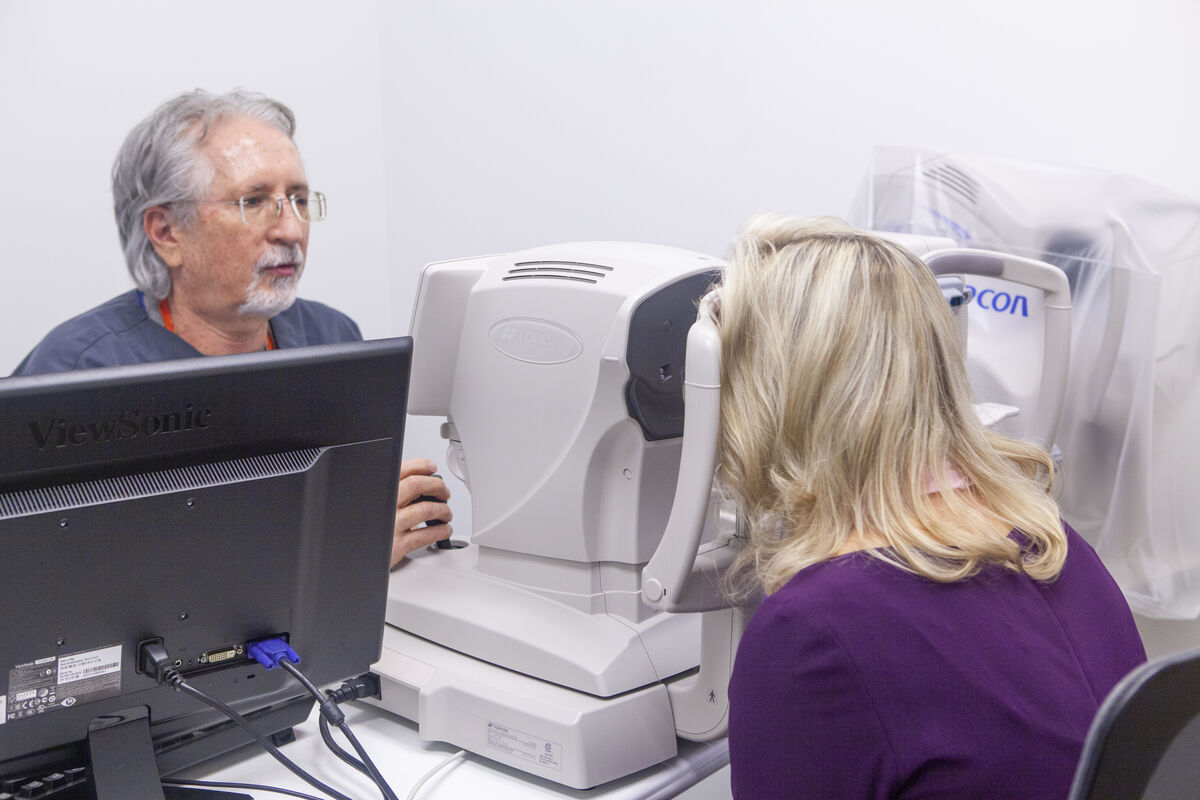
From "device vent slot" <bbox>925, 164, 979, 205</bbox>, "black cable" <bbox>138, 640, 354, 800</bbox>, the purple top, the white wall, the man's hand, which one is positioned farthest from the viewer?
the white wall

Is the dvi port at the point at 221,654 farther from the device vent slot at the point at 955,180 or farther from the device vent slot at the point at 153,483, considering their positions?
the device vent slot at the point at 955,180

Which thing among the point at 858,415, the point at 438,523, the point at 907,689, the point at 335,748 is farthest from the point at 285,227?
Answer: the point at 907,689

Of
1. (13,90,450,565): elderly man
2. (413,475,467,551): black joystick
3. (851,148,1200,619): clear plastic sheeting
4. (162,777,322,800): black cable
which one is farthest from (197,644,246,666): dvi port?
(851,148,1200,619): clear plastic sheeting

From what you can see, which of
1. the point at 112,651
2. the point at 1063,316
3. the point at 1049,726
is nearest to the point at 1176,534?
the point at 1063,316

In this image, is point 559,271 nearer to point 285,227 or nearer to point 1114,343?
point 1114,343

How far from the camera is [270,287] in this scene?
76.1 inches

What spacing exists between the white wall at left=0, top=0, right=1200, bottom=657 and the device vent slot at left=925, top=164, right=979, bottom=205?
0.35 meters

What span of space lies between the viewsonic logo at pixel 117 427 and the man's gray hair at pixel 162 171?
114 cm

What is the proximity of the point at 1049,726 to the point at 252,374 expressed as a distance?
0.70m

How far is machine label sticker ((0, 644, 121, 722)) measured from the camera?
86cm

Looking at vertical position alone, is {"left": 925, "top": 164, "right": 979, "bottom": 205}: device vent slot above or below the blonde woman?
above

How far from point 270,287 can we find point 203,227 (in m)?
0.15

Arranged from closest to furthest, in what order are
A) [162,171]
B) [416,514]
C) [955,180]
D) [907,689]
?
1. [907,689]
2. [416,514]
3. [955,180]
4. [162,171]

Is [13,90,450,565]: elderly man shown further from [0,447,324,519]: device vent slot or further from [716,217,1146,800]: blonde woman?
[716,217,1146,800]: blonde woman
